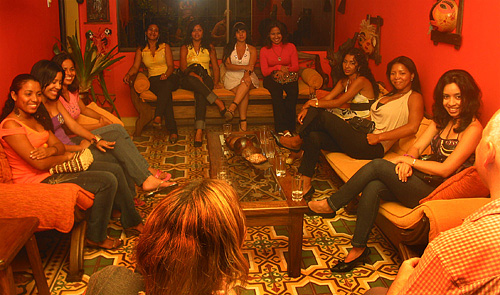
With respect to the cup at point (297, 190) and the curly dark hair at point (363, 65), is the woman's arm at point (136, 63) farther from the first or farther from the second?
the cup at point (297, 190)

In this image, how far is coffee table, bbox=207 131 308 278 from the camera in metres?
3.18

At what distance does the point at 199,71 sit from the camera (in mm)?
6293

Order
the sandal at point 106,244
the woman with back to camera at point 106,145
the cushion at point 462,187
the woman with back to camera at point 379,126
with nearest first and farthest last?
the cushion at point 462,187, the sandal at point 106,244, the woman with back to camera at point 106,145, the woman with back to camera at point 379,126

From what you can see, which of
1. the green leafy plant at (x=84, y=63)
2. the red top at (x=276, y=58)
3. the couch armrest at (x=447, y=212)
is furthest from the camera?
the red top at (x=276, y=58)

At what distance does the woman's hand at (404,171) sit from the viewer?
328cm

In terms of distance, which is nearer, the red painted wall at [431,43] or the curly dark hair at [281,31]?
the red painted wall at [431,43]

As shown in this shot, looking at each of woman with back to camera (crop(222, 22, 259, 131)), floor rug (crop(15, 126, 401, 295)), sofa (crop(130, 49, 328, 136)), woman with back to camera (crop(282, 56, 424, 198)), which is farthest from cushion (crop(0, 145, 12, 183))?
woman with back to camera (crop(222, 22, 259, 131))

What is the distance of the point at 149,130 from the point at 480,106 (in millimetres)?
4274

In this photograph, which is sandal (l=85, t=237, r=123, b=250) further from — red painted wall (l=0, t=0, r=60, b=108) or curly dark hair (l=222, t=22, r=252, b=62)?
curly dark hair (l=222, t=22, r=252, b=62)

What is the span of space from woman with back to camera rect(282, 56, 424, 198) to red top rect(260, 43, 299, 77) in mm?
2011

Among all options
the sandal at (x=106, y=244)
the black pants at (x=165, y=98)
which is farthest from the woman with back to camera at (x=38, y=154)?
the black pants at (x=165, y=98)

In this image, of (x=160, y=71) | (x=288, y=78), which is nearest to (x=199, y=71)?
(x=160, y=71)

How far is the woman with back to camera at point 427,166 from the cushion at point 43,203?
1705 mm

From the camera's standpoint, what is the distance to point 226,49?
648 cm
